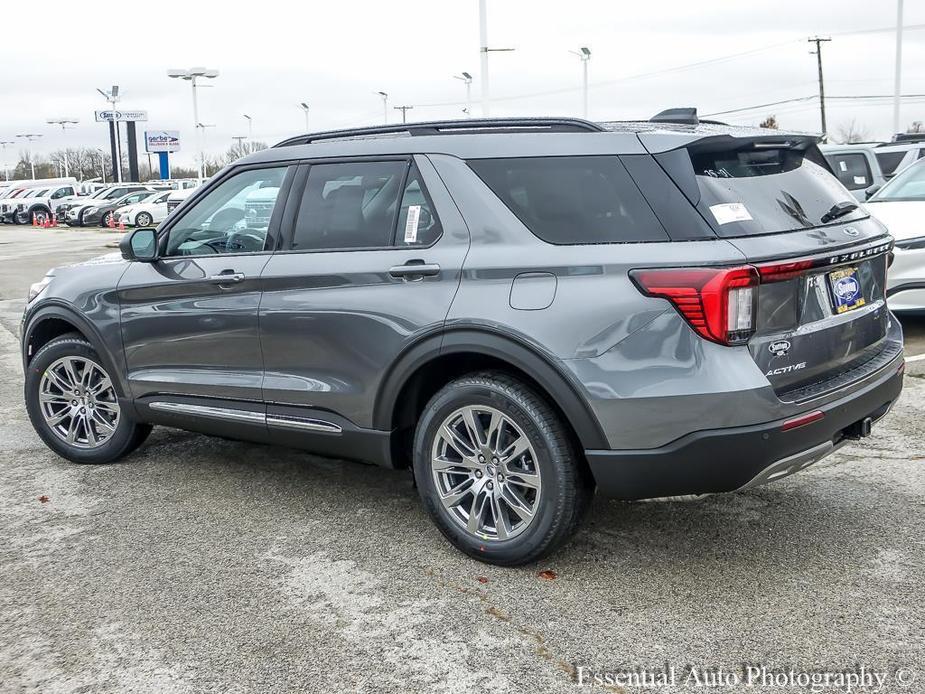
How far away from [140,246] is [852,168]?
37.4ft

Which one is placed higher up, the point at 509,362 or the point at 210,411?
the point at 509,362

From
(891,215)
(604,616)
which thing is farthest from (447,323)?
(891,215)

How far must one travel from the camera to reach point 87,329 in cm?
534

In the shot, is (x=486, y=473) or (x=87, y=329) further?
Result: (x=87, y=329)

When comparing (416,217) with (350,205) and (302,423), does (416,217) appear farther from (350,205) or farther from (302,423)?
(302,423)

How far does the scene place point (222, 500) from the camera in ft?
16.1

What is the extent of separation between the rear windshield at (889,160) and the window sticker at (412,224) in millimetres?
12471

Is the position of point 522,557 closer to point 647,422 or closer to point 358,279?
point 647,422

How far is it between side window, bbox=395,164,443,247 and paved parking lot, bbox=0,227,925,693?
1323mm

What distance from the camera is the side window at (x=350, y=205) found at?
423 centimetres

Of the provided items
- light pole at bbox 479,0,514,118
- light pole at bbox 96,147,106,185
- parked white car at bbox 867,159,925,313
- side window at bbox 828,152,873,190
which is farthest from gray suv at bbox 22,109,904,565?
light pole at bbox 96,147,106,185

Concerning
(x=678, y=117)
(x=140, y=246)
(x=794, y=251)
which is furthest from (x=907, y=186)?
(x=140, y=246)

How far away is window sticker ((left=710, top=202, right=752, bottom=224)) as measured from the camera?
350cm

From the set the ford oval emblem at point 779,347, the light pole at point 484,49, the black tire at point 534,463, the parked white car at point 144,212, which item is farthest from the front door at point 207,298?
the parked white car at point 144,212
